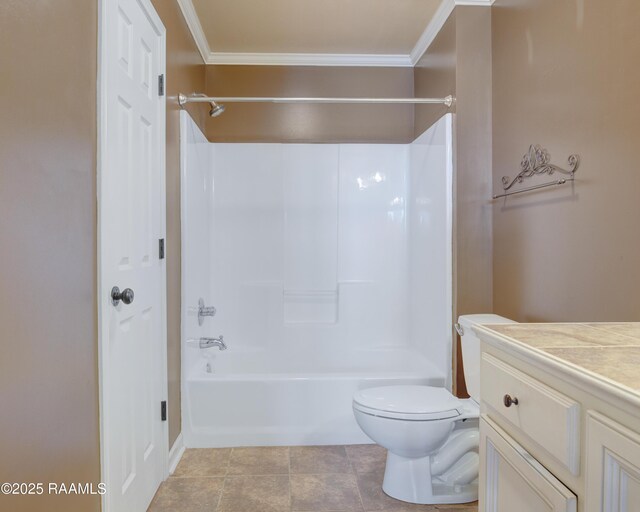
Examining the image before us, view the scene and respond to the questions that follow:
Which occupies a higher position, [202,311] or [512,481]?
[202,311]

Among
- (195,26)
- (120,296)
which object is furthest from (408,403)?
(195,26)

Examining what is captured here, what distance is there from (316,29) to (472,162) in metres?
1.32

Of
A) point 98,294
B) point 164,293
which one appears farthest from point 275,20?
point 98,294

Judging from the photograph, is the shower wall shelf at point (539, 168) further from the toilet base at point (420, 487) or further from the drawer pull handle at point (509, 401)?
the toilet base at point (420, 487)

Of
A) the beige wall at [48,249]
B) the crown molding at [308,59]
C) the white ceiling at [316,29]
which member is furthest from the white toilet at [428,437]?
the crown molding at [308,59]

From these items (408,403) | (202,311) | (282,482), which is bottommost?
(282,482)

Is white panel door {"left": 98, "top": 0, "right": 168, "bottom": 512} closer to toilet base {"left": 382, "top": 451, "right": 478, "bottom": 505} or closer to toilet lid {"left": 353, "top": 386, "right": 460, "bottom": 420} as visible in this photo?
toilet lid {"left": 353, "top": 386, "right": 460, "bottom": 420}

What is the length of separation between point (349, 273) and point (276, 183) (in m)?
0.87

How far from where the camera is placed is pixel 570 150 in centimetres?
177

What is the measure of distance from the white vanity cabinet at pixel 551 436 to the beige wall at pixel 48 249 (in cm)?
106

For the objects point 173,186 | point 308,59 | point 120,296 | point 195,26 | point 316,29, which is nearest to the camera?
point 120,296

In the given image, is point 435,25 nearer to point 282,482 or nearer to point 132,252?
point 132,252

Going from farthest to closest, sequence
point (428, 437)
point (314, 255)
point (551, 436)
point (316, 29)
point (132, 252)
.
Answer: point (314, 255) → point (316, 29) → point (428, 437) → point (132, 252) → point (551, 436)

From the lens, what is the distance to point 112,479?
4.85ft
